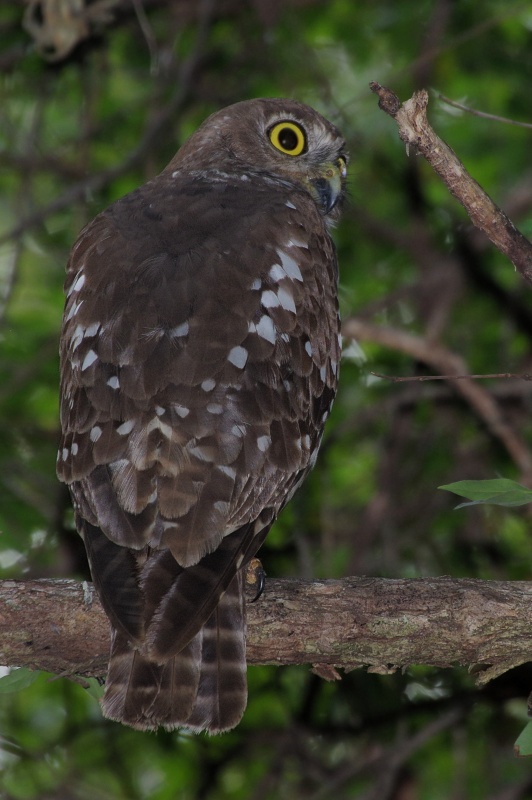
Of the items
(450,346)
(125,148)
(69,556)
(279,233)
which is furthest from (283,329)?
(125,148)

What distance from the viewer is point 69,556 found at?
541cm

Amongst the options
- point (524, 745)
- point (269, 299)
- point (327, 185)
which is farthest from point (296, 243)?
point (524, 745)

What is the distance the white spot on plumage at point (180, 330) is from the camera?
3387 millimetres

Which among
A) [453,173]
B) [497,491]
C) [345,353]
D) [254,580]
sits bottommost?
[345,353]

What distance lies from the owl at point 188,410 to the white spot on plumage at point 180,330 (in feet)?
0.04

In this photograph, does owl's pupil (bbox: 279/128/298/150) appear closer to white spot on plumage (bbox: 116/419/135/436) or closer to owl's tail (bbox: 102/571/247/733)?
white spot on plumage (bbox: 116/419/135/436)

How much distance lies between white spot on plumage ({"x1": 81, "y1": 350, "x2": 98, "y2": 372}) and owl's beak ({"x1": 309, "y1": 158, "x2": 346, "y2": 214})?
1.93 m

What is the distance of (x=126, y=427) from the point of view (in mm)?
3234

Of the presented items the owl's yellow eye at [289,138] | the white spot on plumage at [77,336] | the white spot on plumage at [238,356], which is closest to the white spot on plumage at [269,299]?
the white spot on plumage at [238,356]

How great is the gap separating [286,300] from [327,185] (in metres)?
1.61

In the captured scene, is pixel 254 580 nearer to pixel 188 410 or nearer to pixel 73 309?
pixel 188 410

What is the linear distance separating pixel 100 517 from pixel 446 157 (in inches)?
55.9

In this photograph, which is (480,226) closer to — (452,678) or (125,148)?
(452,678)

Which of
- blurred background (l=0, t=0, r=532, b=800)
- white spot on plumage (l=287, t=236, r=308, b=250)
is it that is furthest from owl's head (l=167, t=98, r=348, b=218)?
white spot on plumage (l=287, t=236, r=308, b=250)
